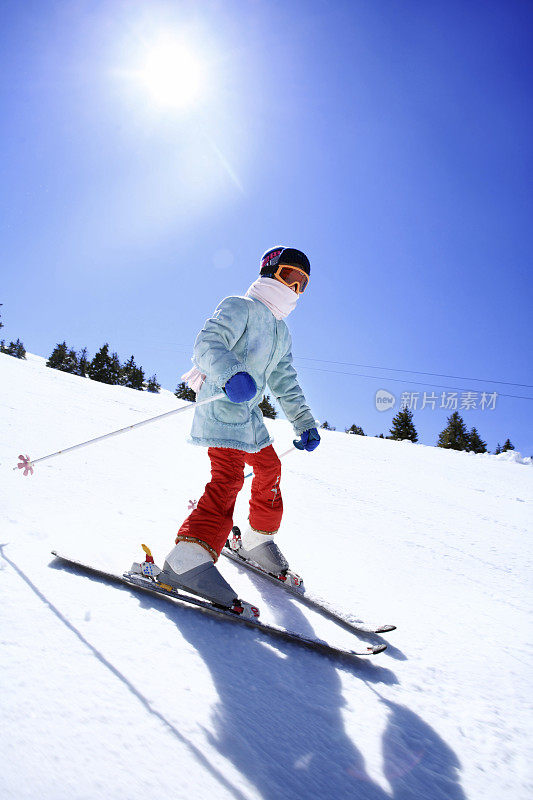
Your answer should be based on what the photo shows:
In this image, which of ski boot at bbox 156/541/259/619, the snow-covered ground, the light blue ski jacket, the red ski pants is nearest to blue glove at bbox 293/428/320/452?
the red ski pants

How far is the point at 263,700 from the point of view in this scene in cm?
114

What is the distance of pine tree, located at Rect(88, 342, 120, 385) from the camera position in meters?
44.3

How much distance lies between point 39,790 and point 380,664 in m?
1.37

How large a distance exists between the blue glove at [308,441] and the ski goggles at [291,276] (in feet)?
3.35

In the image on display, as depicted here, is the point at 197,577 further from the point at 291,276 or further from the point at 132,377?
the point at 132,377

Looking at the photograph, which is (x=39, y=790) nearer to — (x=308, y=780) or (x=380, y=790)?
(x=308, y=780)

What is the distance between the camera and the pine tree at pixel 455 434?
44275mm

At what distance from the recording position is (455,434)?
148ft

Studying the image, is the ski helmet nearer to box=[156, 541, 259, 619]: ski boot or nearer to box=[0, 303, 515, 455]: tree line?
box=[156, 541, 259, 619]: ski boot

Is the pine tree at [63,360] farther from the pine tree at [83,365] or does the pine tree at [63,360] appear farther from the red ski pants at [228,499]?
the red ski pants at [228,499]

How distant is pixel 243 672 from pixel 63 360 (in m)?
55.9

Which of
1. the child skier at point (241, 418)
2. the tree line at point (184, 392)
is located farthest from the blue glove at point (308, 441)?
the tree line at point (184, 392)

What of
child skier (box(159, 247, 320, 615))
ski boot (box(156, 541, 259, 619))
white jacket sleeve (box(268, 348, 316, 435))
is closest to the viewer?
ski boot (box(156, 541, 259, 619))

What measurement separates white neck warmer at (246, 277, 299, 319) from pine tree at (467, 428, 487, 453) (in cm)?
4792
